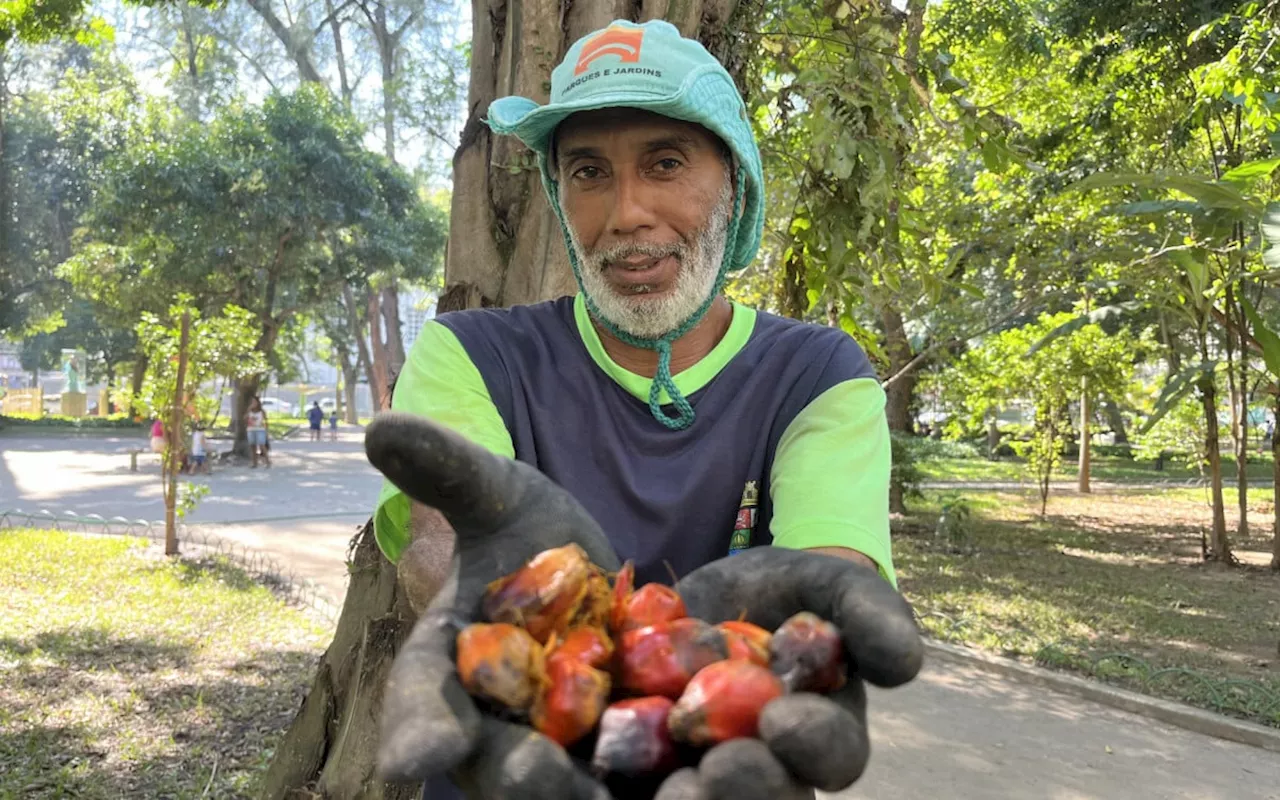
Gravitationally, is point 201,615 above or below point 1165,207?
below

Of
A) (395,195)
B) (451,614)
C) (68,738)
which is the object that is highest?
(395,195)

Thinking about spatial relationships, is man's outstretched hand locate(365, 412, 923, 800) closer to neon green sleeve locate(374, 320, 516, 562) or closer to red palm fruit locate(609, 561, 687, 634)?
red palm fruit locate(609, 561, 687, 634)

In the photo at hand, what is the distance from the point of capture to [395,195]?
2312 cm

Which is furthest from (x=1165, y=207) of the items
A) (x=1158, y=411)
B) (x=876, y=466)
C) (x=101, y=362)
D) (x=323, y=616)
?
(x=101, y=362)

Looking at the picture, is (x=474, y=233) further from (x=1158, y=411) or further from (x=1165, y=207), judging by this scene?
(x=1158, y=411)

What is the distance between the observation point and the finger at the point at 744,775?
1.07 metres

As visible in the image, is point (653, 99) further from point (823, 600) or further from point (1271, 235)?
point (1271, 235)

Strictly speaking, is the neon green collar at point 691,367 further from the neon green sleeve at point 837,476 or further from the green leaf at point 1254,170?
the green leaf at point 1254,170

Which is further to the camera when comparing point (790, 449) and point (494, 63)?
point (494, 63)

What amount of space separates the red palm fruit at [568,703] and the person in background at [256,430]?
20241 millimetres

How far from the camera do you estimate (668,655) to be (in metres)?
1.34

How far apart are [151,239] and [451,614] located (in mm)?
21525

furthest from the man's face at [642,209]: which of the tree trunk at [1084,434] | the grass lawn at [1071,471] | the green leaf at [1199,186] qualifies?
the grass lawn at [1071,471]

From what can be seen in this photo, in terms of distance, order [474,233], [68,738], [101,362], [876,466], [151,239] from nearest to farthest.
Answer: [876,466] → [474,233] → [68,738] → [151,239] → [101,362]
